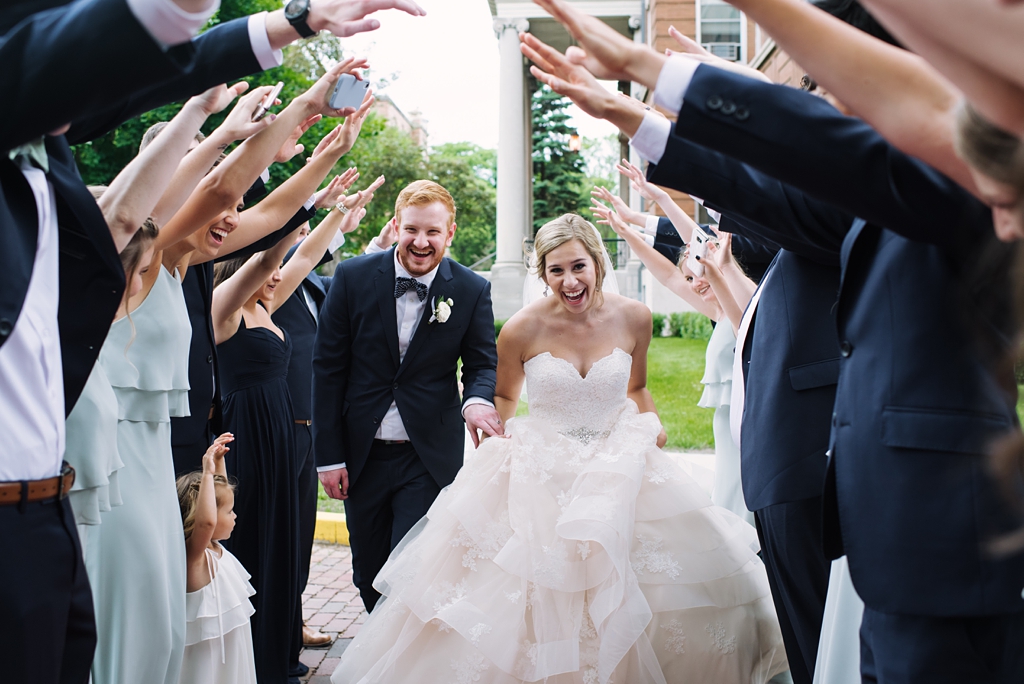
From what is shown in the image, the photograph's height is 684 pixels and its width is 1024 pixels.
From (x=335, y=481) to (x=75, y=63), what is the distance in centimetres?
304

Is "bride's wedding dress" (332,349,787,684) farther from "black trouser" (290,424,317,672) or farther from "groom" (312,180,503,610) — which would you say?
"black trouser" (290,424,317,672)

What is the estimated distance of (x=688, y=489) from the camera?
3.82 metres

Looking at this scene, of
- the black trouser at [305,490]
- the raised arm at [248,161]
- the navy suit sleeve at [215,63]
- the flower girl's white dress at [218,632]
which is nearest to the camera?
the navy suit sleeve at [215,63]

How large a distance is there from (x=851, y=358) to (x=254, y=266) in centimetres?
300

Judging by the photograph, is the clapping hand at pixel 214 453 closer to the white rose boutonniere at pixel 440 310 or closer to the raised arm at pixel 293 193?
the raised arm at pixel 293 193

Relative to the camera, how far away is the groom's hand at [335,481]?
4.20 m

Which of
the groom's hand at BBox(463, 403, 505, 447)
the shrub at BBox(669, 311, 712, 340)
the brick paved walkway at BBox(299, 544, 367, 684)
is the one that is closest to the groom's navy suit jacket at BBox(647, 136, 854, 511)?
the groom's hand at BBox(463, 403, 505, 447)

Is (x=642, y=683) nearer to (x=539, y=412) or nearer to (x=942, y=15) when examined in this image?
(x=539, y=412)

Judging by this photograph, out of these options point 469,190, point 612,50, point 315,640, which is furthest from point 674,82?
point 469,190

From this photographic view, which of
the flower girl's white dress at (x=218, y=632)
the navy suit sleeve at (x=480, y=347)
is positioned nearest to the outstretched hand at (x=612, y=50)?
the flower girl's white dress at (x=218, y=632)

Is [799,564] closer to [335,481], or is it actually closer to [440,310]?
[440,310]

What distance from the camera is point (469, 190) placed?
3791cm

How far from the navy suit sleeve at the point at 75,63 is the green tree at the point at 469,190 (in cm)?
3267

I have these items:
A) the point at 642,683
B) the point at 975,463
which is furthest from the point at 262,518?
the point at 975,463
